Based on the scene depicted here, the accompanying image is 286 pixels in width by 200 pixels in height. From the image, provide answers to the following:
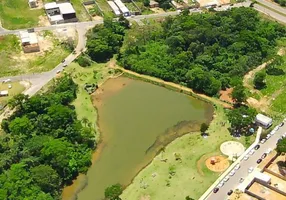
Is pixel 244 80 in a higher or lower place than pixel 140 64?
higher

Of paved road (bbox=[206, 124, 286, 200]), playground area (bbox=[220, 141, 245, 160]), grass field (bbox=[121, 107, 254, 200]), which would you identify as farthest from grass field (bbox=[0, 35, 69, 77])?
paved road (bbox=[206, 124, 286, 200])

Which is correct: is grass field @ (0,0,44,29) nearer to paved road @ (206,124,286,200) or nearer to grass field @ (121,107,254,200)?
grass field @ (121,107,254,200)

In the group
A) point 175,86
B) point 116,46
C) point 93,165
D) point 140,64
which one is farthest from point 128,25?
point 93,165

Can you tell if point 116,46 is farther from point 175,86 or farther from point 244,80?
point 244,80

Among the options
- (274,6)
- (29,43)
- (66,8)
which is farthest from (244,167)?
(66,8)

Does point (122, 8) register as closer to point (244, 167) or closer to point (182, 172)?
point (182, 172)

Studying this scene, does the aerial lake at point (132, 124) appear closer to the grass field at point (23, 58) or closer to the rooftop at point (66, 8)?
the grass field at point (23, 58)
